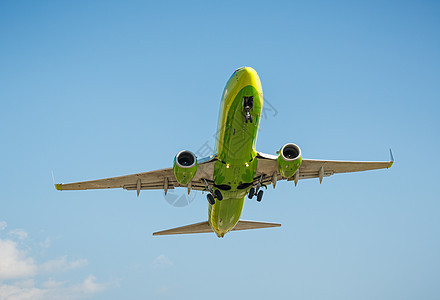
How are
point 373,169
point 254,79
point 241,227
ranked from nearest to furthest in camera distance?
point 254,79 → point 373,169 → point 241,227

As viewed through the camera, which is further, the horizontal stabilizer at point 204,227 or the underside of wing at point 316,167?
the horizontal stabilizer at point 204,227

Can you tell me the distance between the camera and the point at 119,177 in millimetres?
28062

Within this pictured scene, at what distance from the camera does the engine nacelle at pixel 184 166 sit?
79.3 ft

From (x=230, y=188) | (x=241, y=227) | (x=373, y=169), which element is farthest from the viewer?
(x=241, y=227)

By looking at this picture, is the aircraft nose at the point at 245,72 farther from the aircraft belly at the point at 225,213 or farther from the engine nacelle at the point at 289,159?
the aircraft belly at the point at 225,213

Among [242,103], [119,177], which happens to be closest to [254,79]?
[242,103]

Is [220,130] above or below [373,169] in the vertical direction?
above

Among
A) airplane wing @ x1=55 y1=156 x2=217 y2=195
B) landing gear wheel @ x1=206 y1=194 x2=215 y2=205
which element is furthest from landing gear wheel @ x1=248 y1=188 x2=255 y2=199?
airplane wing @ x1=55 y1=156 x2=217 y2=195

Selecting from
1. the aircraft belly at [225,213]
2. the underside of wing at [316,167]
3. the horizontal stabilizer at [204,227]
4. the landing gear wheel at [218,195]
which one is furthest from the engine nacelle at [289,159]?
the horizontal stabilizer at [204,227]

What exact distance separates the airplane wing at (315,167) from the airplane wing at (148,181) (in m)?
3.03

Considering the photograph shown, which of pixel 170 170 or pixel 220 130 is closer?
pixel 220 130

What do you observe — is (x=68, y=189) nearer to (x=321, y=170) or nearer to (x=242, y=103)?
(x=242, y=103)

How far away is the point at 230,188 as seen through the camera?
2716cm

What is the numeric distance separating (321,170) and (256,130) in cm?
621
